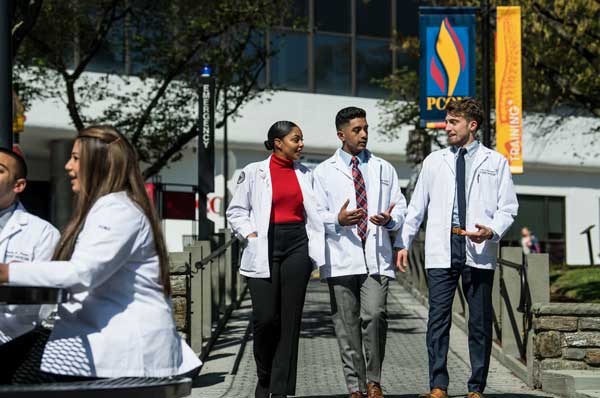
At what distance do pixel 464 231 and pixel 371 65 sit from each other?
40.0 meters

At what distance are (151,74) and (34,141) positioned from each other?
20301 millimetres

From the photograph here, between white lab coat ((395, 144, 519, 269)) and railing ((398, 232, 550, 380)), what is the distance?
184cm

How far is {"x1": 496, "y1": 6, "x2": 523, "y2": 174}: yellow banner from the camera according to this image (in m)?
19.4

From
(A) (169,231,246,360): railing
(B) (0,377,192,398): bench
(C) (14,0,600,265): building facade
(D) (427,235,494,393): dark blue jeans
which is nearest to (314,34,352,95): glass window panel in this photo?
(C) (14,0,600,265): building facade

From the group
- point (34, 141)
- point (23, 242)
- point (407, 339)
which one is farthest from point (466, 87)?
point (34, 141)

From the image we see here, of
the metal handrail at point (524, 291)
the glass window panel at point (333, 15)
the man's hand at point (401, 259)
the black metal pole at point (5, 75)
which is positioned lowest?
the metal handrail at point (524, 291)

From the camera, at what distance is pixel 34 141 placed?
4225cm

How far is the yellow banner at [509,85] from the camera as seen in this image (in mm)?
19375

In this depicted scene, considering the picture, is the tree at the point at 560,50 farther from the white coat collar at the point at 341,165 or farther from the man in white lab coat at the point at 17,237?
the man in white lab coat at the point at 17,237

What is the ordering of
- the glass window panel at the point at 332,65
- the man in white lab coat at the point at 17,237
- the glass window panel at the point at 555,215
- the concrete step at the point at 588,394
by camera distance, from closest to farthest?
the man in white lab coat at the point at 17,237 → the concrete step at the point at 588,394 → the glass window panel at the point at 332,65 → the glass window panel at the point at 555,215

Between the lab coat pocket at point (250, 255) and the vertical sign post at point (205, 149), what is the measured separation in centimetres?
669

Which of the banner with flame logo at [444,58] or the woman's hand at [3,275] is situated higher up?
the banner with flame logo at [444,58]

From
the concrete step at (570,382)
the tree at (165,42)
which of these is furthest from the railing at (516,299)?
the tree at (165,42)

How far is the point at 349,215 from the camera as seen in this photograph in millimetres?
7926
